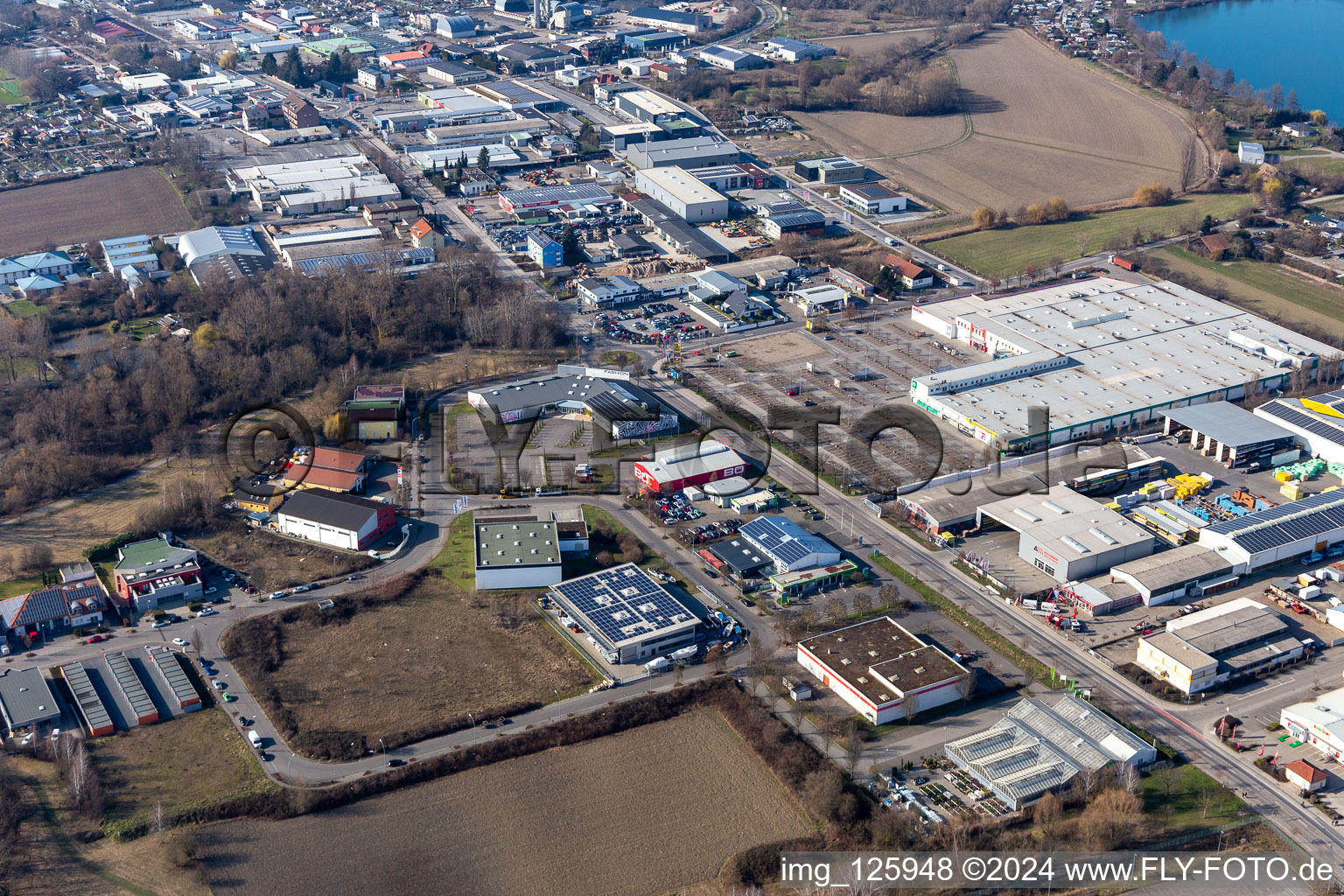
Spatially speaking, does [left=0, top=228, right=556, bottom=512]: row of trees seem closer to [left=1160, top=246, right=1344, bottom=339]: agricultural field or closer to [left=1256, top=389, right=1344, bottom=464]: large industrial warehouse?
[left=1256, top=389, right=1344, bottom=464]: large industrial warehouse

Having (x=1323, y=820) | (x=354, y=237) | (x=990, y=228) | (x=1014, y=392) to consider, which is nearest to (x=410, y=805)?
(x=1323, y=820)

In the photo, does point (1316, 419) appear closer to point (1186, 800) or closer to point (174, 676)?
point (1186, 800)

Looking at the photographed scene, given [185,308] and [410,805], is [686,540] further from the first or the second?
A: [185,308]

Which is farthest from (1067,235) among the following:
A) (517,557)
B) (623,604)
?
(517,557)

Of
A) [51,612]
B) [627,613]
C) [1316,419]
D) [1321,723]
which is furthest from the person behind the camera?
[1316,419]

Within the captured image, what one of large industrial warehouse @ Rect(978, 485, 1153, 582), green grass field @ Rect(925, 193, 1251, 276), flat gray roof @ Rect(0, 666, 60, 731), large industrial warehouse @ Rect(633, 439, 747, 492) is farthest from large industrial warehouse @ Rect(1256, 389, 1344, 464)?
flat gray roof @ Rect(0, 666, 60, 731)
